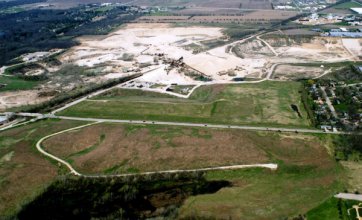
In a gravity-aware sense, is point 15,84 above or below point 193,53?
below

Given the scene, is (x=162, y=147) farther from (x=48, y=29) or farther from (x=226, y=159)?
(x=48, y=29)

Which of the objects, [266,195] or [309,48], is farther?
[309,48]

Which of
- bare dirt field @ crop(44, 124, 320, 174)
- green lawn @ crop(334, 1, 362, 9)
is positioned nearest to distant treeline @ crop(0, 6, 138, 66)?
bare dirt field @ crop(44, 124, 320, 174)

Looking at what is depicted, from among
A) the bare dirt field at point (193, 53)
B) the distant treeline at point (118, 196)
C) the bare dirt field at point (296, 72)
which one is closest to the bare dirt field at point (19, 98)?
the bare dirt field at point (193, 53)

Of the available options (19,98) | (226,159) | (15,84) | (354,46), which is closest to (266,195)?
(226,159)

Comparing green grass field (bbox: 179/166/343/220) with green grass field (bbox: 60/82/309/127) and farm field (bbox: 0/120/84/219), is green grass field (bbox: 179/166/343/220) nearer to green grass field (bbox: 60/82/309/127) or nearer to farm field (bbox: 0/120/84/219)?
green grass field (bbox: 60/82/309/127)

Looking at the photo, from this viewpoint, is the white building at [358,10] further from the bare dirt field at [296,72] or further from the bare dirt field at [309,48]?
the bare dirt field at [296,72]
